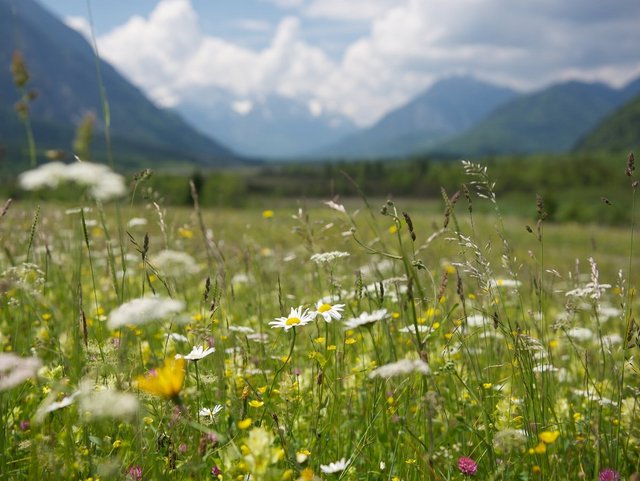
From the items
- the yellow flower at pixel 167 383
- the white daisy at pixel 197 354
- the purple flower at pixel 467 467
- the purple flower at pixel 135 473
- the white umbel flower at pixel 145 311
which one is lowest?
the purple flower at pixel 467 467

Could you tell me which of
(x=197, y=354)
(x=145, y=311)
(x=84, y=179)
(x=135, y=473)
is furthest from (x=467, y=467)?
(x=84, y=179)

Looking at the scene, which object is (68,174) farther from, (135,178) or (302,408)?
(302,408)

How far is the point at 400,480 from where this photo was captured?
8.05 ft

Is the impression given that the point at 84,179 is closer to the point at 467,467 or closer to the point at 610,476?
the point at 467,467

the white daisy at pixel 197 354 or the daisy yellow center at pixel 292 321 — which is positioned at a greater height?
the daisy yellow center at pixel 292 321

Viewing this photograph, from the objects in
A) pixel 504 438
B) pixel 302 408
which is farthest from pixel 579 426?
pixel 302 408

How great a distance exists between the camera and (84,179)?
210 centimetres

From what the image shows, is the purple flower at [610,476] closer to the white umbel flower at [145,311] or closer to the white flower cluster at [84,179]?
the white umbel flower at [145,311]

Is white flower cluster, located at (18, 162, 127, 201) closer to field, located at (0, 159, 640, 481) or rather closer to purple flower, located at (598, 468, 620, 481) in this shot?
field, located at (0, 159, 640, 481)

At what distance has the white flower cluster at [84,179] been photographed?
2.09 meters

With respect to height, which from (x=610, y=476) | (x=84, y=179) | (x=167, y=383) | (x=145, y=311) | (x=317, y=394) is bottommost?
(x=610, y=476)

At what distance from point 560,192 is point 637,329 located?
434 feet

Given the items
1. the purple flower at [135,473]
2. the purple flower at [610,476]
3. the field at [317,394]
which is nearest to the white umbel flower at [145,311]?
the field at [317,394]

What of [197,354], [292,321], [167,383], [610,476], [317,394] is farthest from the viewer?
[317,394]
